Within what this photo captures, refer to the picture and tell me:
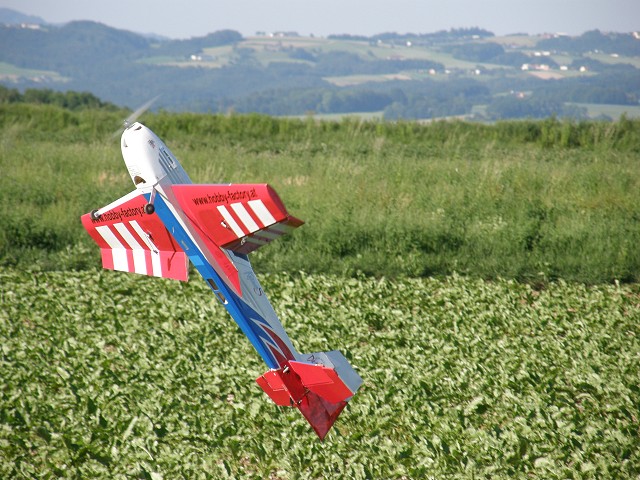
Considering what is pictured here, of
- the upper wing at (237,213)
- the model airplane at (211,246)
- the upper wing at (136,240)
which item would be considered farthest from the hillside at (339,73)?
the upper wing at (237,213)

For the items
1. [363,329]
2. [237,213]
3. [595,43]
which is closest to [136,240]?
[237,213]

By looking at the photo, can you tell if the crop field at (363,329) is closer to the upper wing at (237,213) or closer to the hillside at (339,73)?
the upper wing at (237,213)

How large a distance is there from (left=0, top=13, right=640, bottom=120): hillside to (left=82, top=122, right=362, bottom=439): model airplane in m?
63.6

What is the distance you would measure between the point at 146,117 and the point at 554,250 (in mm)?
17108

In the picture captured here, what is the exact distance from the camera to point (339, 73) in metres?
174

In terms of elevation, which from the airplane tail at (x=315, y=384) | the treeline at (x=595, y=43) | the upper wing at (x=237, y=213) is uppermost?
the treeline at (x=595, y=43)

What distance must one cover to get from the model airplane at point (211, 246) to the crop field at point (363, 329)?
135cm

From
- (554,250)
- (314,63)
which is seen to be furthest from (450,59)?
(554,250)

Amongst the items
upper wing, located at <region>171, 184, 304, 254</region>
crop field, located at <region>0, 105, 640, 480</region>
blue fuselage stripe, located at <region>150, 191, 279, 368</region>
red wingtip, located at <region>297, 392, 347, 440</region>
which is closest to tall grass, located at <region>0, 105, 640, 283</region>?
crop field, located at <region>0, 105, 640, 480</region>

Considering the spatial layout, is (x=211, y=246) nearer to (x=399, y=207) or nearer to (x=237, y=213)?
(x=237, y=213)

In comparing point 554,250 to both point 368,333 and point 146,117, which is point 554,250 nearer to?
point 368,333

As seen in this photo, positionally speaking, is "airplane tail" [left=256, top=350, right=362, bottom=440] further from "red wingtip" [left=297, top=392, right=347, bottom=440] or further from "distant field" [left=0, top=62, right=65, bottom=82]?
"distant field" [left=0, top=62, right=65, bottom=82]

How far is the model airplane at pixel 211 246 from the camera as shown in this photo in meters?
4.56

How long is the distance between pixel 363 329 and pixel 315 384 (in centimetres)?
418
